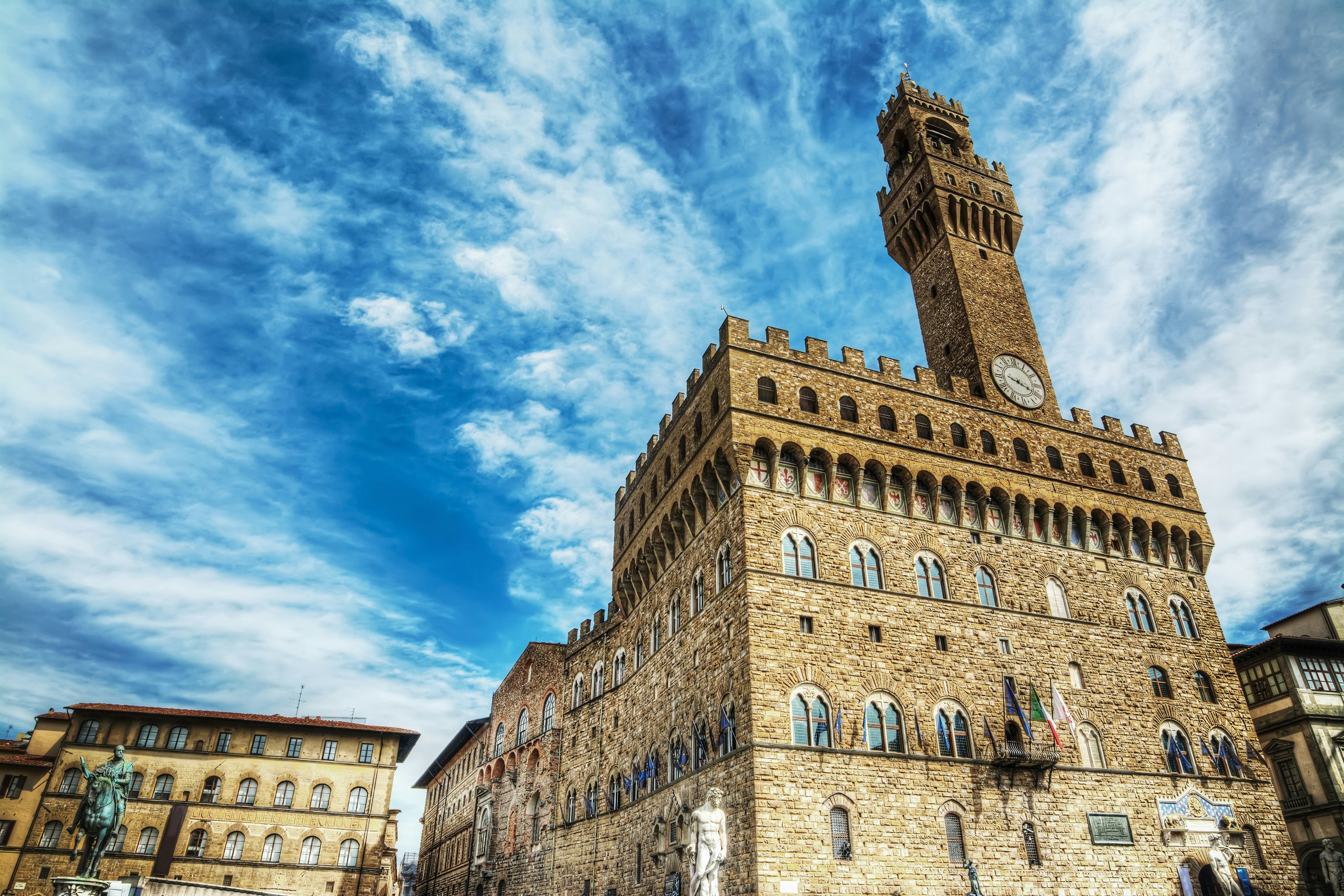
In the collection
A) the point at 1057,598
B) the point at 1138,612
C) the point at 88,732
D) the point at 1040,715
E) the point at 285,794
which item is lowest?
the point at 1040,715

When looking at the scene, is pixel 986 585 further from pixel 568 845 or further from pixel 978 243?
pixel 568 845

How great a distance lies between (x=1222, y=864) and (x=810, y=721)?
47.3ft

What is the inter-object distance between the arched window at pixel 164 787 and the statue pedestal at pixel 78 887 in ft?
84.3

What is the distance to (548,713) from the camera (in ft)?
142

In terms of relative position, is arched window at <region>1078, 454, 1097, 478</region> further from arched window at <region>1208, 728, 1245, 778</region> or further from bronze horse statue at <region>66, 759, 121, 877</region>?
bronze horse statue at <region>66, 759, 121, 877</region>

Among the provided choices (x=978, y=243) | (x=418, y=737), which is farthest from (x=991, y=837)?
(x=418, y=737)

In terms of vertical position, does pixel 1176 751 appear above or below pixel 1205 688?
below

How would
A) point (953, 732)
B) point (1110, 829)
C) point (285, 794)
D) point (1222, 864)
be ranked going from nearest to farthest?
point (953, 732) < point (1110, 829) < point (1222, 864) < point (285, 794)

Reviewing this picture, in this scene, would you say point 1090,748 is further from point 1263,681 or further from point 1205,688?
point 1263,681

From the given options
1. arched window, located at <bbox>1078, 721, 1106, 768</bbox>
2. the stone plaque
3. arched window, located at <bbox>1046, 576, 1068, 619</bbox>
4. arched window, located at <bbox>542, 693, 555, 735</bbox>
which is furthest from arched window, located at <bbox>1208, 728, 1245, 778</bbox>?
arched window, located at <bbox>542, 693, 555, 735</bbox>

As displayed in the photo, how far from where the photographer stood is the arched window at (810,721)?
23.4 meters

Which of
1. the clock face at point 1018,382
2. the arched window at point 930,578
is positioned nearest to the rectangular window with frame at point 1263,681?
the clock face at point 1018,382

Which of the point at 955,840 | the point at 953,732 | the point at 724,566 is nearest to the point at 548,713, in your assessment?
the point at 724,566

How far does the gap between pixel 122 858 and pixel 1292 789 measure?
178 feet
